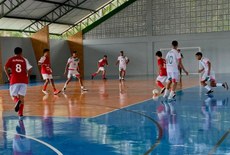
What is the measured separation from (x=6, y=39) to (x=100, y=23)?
11201mm

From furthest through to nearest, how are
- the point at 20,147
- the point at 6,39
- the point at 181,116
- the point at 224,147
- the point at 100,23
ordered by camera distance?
the point at 100,23
the point at 6,39
the point at 181,116
the point at 20,147
the point at 224,147

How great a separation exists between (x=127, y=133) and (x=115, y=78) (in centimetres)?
2449

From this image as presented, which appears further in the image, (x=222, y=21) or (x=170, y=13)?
(x=170, y=13)

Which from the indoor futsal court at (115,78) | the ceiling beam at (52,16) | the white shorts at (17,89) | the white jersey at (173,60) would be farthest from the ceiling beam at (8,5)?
the white shorts at (17,89)

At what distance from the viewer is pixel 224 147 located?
18.7 feet

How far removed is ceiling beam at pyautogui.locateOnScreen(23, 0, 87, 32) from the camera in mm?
34069

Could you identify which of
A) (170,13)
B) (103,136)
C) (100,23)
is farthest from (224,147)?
(100,23)

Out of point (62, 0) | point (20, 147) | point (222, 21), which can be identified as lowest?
point (20, 147)

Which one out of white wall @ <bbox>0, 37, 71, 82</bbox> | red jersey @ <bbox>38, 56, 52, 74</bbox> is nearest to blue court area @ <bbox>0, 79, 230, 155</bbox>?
red jersey @ <bbox>38, 56, 52, 74</bbox>

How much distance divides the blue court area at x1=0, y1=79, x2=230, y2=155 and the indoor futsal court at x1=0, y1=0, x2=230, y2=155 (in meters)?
0.02

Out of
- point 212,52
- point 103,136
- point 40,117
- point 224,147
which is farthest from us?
point 212,52

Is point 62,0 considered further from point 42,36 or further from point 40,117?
point 40,117

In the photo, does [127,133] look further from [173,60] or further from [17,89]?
[173,60]

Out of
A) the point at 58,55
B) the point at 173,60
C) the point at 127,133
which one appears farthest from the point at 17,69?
the point at 58,55
